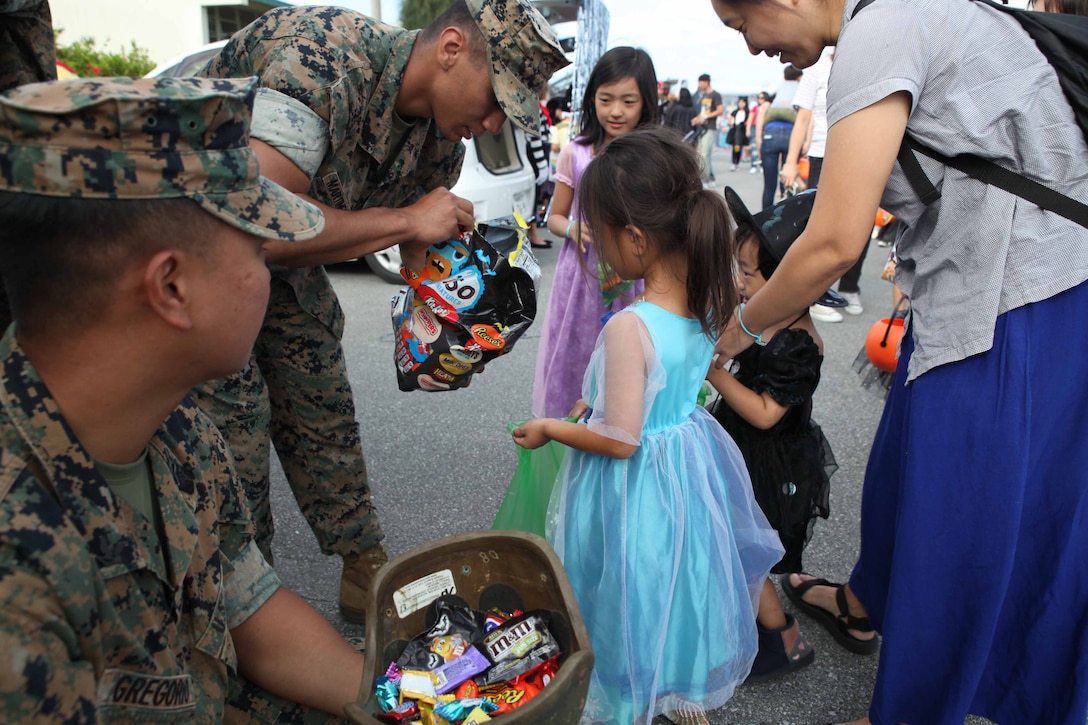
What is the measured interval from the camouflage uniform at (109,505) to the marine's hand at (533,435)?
35.4 inches

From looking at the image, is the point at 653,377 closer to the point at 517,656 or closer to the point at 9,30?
the point at 517,656

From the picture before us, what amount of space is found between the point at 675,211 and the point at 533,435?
0.67 m

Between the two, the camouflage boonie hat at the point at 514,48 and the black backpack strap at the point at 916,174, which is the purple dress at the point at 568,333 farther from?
the black backpack strap at the point at 916,174

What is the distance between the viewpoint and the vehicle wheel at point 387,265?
659cm

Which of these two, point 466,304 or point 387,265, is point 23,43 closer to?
point 466,304

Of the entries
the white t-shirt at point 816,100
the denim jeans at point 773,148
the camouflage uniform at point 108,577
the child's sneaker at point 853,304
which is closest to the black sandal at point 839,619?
the camouflage uniform at point 108,577

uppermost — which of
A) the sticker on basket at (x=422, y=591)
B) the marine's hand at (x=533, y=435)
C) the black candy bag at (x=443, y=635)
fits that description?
the marine's hand at (x=533, y=435)

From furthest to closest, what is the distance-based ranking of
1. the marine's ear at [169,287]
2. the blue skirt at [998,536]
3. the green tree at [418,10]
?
the green tree at [418,10] → the blue skirt at [998,536] → the marine's ear at [169,287]

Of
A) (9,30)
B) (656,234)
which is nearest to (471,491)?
(656,234)

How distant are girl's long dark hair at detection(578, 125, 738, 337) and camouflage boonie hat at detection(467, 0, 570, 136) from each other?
0.79ft

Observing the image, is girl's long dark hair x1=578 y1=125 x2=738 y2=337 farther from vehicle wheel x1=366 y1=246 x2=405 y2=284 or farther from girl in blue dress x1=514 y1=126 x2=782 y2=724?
vehicle wheel x1=366 y1=246 x2=405 y2=284

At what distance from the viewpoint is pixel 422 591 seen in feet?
4.67

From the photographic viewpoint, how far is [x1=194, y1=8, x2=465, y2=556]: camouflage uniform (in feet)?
6.05

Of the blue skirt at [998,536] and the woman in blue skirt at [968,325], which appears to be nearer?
the woman in blue skirt at [968,325]
